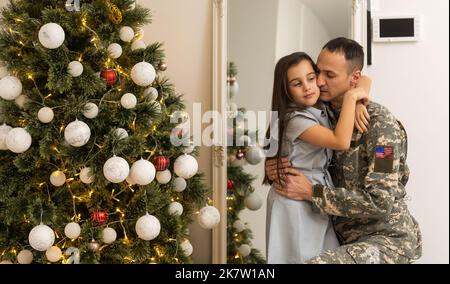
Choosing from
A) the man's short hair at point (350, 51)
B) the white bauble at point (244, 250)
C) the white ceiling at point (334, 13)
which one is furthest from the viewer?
the white bauble at point (244, 250)

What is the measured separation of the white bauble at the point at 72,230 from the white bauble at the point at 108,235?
9 cm

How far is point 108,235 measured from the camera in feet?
6.08

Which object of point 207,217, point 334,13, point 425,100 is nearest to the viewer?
point 207,217

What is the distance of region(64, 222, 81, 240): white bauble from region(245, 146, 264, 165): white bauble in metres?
0.83

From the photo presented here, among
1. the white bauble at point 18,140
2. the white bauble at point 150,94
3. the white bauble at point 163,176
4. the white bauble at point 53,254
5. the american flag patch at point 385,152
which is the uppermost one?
the white bauble at point 150,94

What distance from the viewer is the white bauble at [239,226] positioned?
2.33 metres

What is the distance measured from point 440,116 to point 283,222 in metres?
0.95

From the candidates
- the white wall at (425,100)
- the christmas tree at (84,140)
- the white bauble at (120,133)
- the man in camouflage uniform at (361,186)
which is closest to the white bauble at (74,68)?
the christmas tree at (84,140)

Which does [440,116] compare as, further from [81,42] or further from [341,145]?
[81,42]

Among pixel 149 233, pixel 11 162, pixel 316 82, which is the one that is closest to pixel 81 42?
pixel 11 162

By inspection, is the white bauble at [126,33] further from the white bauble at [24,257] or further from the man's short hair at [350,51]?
the white bauble at [24,257]

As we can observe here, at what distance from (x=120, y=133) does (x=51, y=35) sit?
0.41 metres

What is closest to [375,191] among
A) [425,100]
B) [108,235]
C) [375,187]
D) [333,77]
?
[375,187]

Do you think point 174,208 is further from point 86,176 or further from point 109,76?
point 109,76
